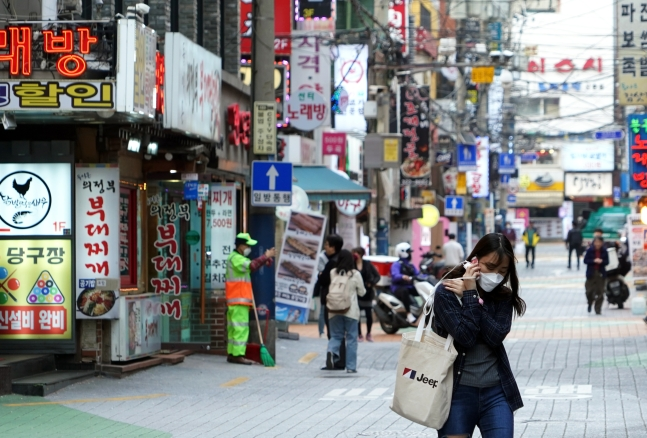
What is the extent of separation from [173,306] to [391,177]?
21909mm

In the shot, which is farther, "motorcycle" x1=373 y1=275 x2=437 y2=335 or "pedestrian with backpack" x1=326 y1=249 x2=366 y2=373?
"motorcycle" x1=373 y1=275 x2=437 y2=335

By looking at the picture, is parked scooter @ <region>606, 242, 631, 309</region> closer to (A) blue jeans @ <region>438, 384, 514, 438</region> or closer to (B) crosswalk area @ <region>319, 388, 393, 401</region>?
(B) crosswalk area @ <region>319, 388, 393, 401</region>

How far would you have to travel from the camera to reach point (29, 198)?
15359mm

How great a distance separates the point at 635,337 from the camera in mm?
22109

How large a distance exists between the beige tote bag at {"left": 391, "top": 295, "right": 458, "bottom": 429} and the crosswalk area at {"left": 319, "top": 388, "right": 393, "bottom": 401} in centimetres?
767

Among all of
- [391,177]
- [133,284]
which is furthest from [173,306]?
[391,177]

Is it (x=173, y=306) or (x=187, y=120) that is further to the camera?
(x=173, y=306)

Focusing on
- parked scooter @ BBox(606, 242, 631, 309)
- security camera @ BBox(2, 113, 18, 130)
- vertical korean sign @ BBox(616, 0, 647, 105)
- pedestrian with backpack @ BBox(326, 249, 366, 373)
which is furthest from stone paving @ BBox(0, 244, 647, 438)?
parked scooter @ BBox(606, 242, 631, 309)

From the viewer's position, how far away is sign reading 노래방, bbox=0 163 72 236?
50.3 feet

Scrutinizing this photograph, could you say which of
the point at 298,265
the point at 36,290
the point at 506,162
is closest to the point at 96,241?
the point at 36,290

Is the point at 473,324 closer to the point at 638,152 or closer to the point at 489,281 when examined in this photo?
the point at 489,281

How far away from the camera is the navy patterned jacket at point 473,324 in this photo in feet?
21.9

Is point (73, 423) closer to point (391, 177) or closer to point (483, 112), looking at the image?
point (391, 177)

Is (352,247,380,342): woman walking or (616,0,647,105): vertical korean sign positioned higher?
(616,0,647,105): vertical korean sign
